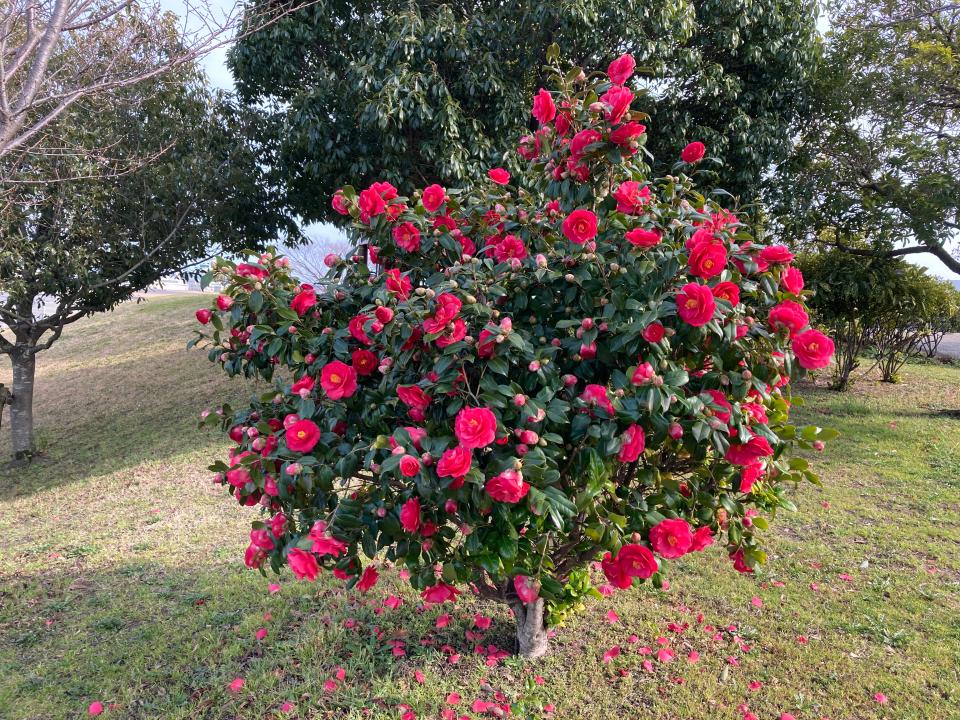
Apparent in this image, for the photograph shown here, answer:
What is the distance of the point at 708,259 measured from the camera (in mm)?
1602

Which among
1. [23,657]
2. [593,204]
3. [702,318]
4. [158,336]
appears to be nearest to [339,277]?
[593,204]

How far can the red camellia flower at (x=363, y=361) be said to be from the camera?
6.28 feet

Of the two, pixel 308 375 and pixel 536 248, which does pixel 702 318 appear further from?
pixel 308 375

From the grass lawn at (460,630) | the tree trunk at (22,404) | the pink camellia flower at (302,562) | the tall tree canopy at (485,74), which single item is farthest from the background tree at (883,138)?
the tree trunk at (22,404)

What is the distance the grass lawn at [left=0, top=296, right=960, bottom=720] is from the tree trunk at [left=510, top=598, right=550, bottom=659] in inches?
3.4

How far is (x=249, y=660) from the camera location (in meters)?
2.74

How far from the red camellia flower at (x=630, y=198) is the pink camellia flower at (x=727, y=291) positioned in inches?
16.6

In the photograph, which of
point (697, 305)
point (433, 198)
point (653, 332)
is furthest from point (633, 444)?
point (433, 198)

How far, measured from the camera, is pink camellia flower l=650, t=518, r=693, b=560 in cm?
176

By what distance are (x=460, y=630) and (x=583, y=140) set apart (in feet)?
7.69

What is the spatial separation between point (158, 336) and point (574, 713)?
1403 centimetres

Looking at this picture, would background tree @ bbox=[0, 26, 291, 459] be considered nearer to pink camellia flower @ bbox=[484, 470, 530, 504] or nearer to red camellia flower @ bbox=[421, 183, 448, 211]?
red camellia flower @ bbox=[421, 183, 448, 211]

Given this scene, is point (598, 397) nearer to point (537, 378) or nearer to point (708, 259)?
point (537, 378)

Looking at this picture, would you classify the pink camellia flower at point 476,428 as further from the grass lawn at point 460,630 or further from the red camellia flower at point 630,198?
the grass lawn at point 460,630
